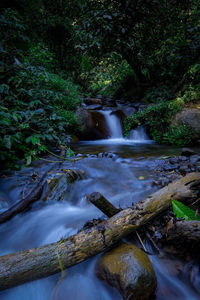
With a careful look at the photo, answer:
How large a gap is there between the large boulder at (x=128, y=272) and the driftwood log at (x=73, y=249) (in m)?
0.10

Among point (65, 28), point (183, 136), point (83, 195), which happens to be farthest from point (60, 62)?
point (83, 195)

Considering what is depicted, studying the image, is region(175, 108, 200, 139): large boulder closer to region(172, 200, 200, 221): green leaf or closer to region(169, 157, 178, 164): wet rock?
region(169, 157, 178, 164): wet rock

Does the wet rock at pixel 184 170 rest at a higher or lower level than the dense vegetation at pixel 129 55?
lower

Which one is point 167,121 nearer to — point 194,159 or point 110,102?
point 194,159

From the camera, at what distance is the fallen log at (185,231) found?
4.07 feet

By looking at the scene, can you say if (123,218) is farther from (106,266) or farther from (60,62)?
(60,62)

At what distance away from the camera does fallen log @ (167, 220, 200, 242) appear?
1240mm

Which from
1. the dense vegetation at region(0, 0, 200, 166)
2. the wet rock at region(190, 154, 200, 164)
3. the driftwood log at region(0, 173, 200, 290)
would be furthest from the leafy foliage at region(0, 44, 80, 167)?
the wet rock at region(190, 154, 200, 164)

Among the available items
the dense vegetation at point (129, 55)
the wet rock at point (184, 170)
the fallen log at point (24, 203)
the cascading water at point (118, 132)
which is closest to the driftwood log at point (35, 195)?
the fallen log at point (24, 203)

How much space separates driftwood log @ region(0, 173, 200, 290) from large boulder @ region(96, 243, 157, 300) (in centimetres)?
10

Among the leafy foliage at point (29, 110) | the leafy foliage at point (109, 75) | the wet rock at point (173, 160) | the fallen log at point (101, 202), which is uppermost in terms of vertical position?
the leafy foliage at point (109, 75)

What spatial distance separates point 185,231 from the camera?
1291 mm

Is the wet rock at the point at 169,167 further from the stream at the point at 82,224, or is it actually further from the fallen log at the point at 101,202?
the fallen log at the point at 101,202

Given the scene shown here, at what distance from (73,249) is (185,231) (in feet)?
2.87
